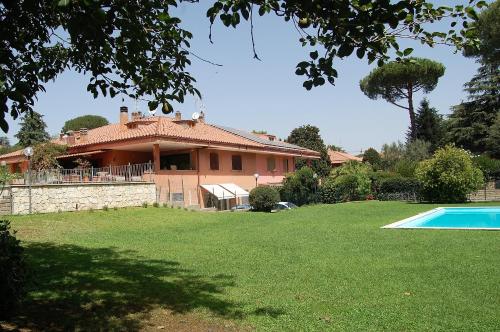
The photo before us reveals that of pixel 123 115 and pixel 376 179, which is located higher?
pixel 123 115

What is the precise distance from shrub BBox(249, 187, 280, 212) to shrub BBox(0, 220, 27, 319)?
24.2 m

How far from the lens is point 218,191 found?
3406cm

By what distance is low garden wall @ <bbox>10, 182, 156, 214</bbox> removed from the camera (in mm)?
20170

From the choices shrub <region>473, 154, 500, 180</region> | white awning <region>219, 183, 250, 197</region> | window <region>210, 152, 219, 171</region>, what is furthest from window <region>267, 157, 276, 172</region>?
shrub <region>473, 154, 500, 180</region>

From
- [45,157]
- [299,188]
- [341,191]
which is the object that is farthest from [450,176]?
[45,157]

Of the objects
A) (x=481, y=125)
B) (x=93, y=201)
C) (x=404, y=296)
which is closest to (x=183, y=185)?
(x=93, y=201)

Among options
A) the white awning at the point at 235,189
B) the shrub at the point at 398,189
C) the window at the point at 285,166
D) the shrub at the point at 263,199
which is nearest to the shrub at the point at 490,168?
the shrub at the point at 398,189

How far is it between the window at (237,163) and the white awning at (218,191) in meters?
4.56

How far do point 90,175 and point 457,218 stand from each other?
19.5 meters

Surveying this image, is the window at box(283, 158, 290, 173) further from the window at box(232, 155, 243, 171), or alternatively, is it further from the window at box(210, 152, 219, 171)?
the window at box(210, 152, 219, 171)

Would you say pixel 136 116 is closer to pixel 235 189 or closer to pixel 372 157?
pixel 235 189

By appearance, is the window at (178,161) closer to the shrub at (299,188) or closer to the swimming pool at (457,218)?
the shrub at (299,188)

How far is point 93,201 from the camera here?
23.2 m

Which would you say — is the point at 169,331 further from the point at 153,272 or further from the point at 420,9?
the point at 420,9
